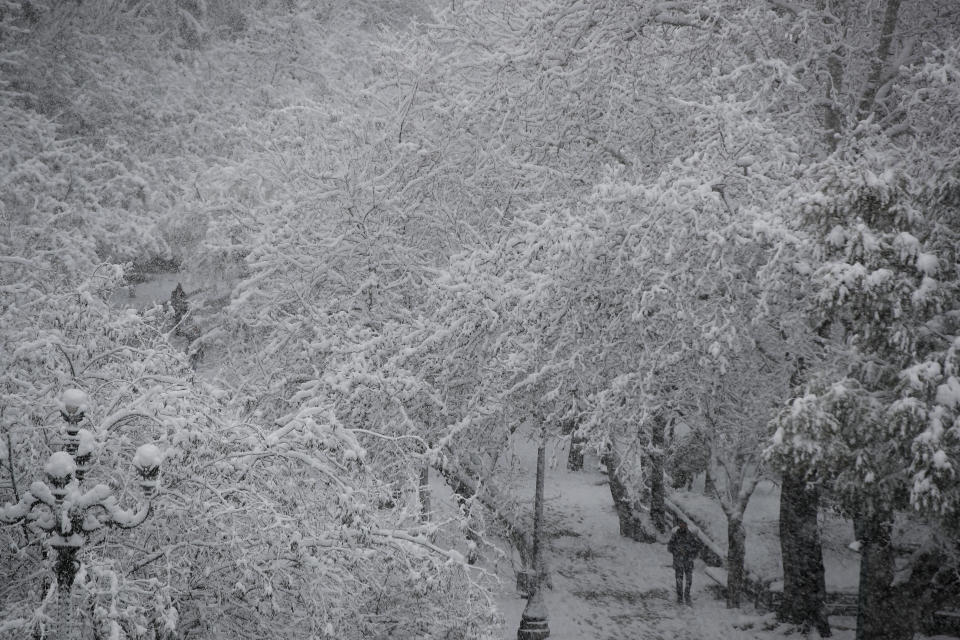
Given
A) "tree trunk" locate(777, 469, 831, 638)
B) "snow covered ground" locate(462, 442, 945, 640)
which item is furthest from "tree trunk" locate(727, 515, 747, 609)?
"tree trunk" locate(777, 469, 831, 638)

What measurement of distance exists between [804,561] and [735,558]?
6.79 feet

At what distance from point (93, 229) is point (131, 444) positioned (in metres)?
13.9

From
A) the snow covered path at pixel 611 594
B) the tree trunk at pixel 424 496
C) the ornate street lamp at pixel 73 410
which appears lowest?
the snow covered path at pixel 611 594

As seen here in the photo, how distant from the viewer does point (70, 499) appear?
142 inches

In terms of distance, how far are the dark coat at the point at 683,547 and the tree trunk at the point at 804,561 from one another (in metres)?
1.87

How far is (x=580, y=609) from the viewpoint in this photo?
1285 centimetres

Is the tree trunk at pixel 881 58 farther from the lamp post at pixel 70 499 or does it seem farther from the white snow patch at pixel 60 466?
the white snow patch at pixel 60 466

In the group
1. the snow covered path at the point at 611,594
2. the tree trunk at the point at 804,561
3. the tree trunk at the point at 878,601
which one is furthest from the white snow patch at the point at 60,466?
the tree trunk at the point at 804,561

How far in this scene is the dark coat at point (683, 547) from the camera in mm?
12711

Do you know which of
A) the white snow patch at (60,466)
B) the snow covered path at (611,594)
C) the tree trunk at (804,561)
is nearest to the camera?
the white snow patch at (60,466)

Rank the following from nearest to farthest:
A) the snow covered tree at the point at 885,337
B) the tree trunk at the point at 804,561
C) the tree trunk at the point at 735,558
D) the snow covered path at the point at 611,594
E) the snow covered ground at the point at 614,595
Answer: the snow covered tree at the point at 885,337, the tree trunk at the point at 804,561, the snow covered ground at the point at 614,595, the snow covered path at the point at 611,594, the tree trunk at the point at 735,558

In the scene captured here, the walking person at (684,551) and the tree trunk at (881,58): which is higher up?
the tree trunk at (881,58)

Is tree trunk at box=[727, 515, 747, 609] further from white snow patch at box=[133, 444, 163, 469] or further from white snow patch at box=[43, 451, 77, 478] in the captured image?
white snow patch at box=[43, 451, 77, 478]

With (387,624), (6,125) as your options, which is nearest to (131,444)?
(387,624)
